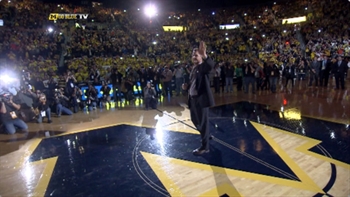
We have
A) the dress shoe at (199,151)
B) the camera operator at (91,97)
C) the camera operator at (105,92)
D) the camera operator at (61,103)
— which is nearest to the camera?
the dress shoe at (199,151)

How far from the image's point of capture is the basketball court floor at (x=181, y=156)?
11.3ft

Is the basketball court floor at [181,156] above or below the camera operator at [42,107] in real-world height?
below

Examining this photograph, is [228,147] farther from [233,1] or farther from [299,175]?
[233,1]

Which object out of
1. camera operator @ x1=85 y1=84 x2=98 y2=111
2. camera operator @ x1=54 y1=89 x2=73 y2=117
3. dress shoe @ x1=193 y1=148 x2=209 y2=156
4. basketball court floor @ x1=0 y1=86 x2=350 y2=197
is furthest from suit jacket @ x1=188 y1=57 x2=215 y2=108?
camera operator @ x1=85 y1=84 x2=98 y2=111

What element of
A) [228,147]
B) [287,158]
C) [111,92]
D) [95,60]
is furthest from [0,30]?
[287,158]

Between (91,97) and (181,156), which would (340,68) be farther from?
(91,97)

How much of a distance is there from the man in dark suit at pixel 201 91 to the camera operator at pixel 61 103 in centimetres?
518

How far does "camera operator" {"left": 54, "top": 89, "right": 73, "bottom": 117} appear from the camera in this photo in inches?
311

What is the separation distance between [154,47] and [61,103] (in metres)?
13.9

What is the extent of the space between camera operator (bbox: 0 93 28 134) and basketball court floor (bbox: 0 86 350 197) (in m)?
0.29

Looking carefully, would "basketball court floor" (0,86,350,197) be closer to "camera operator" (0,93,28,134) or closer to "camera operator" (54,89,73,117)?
"camera operator" (0,93,28,134)

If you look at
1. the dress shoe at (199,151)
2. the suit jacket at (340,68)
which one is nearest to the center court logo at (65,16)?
the suit jacket at (340,68)

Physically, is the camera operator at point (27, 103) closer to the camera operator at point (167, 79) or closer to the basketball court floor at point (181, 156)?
the basketball court floor at point (181, 156)

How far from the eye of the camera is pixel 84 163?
14.2 ft
